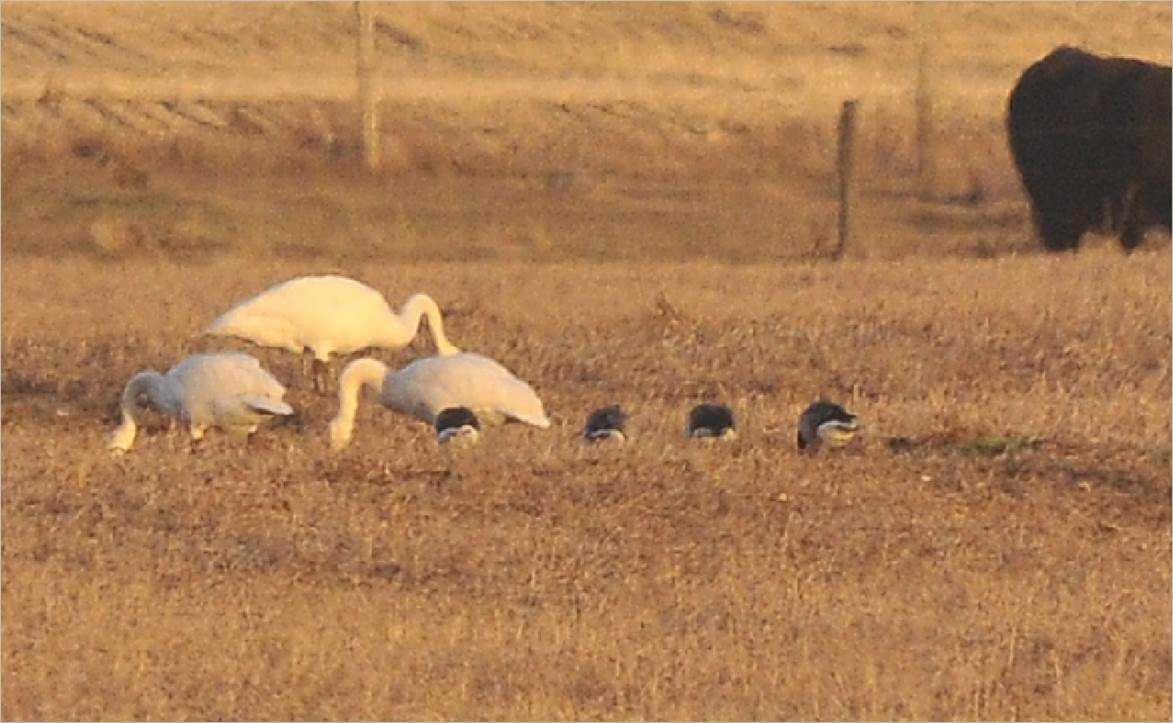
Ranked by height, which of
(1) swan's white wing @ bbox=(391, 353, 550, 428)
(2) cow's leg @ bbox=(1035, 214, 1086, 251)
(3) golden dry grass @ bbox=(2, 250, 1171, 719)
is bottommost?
(2) cow's leg @ bbox=(1035, 214, 1086, 251)

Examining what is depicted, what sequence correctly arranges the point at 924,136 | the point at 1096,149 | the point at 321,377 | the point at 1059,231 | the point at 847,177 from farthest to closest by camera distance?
the point at 924,136 < the point at 1096,149 < the point at 1059,231 < the point at 847,177 < the point at 321,377

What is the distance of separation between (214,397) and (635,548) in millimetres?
2080

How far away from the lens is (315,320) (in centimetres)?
1038

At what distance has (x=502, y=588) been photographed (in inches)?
276

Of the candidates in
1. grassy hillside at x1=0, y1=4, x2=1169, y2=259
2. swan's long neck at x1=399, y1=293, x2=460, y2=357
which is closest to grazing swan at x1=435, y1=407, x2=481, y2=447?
swan's long neck at x1=399, y1=293, x2=460, y2=357

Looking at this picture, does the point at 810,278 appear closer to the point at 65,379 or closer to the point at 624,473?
the point at 65,379

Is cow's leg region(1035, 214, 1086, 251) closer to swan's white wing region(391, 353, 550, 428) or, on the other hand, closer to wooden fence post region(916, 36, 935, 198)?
wooden fence post region(916, 36, 935, 198)

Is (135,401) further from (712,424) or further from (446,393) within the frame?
(712,424)

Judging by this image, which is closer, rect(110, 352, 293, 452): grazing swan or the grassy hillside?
rect(110, 352, 293, 452): grazing swan

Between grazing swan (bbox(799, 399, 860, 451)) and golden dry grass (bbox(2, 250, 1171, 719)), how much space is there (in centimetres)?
7

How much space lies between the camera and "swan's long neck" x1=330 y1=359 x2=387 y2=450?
897cm

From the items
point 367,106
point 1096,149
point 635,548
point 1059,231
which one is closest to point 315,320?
point 635,548

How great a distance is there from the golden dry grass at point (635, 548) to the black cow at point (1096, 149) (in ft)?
17.9

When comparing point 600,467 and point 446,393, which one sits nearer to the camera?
point 600,467
